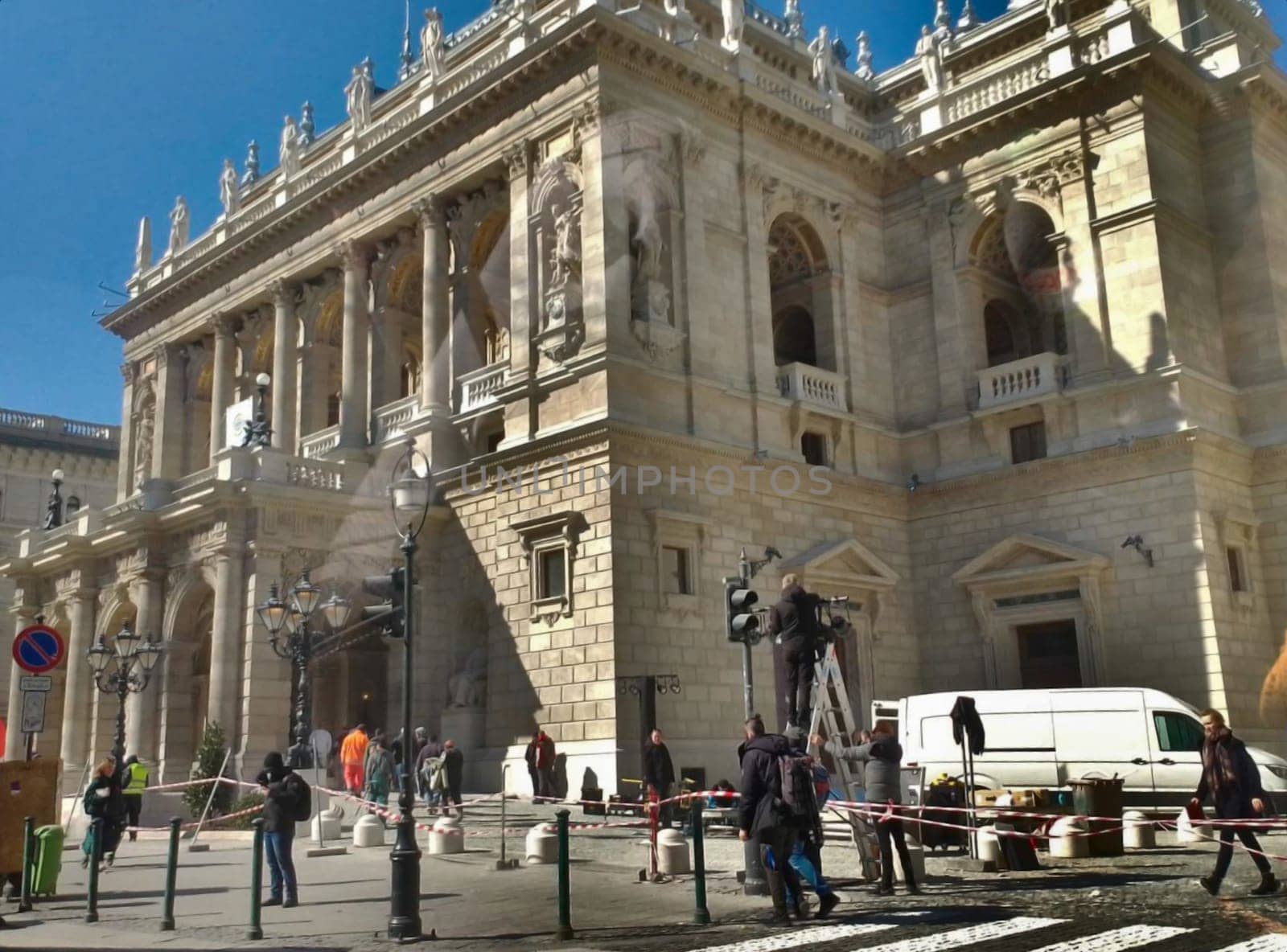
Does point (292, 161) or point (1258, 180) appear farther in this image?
point (292, 161)

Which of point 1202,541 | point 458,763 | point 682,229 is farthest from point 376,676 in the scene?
point 1202,541

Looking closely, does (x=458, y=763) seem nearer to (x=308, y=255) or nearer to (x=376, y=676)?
(x=376, y=676)

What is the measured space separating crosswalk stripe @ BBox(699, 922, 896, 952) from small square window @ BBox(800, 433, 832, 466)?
70.3 feet

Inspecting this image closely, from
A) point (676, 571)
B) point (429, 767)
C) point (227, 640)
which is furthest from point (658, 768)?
point (227, 640)

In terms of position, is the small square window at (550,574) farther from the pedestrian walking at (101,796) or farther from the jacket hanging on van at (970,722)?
the jacket hanging on van at (970,722)

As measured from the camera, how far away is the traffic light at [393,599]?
1401cm

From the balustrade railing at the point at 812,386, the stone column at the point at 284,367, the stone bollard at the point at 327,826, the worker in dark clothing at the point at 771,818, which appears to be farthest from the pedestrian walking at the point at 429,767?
the stone column at the point at 284,367

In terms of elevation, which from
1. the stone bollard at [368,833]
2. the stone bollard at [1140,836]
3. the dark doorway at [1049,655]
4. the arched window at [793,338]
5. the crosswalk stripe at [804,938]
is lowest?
the crosswalk stripe at [804,938]

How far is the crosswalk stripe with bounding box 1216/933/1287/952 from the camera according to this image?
1004 centimetres

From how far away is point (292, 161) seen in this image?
41562mm

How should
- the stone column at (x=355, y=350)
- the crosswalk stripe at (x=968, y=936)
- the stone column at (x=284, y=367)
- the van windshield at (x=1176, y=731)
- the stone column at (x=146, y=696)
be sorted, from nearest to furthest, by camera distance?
the crosswalk stripe at (x=968, y=936)
the van windshield at (x=1176, y=731)
the stone column at (x=146, y=696)
the stone column at (x=355, y=350)
the stone column at (x=284, y=367)

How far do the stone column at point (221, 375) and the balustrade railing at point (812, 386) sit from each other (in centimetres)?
1851

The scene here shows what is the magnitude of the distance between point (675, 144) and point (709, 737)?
13.8m

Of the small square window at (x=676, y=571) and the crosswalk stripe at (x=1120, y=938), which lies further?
the small square window at (x=676, y=571)
